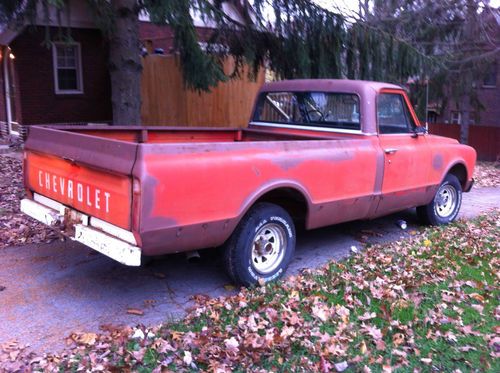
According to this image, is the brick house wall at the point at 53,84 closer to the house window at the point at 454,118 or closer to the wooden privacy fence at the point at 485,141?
the wooden privacy fence at the point at 485,141

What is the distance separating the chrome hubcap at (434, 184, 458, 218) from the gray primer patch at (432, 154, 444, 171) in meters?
0.44

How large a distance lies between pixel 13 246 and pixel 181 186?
311cm

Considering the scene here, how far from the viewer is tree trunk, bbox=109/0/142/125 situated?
30.1 feet

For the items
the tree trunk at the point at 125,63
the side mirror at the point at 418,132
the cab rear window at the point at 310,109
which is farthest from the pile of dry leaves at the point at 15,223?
the side mirror at the point at 418,132

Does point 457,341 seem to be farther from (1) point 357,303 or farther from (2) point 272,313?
(2) point 272,313

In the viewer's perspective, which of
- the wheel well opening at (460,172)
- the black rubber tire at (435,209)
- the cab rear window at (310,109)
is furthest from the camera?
the wheel well opening at (460,172)

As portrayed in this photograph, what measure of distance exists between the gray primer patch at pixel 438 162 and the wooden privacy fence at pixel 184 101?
7.18m

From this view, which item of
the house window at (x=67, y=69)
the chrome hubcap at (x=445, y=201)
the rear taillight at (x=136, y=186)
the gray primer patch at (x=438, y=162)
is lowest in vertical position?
the chrome hubcap at (x=445, y=201)

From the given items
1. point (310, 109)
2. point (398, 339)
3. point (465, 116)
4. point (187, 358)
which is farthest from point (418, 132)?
point (465, 116)

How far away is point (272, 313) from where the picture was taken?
4.41 m

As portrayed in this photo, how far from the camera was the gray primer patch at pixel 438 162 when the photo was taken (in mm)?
7195

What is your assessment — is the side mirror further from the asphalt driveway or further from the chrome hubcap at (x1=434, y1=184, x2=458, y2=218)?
the asphalt driveway

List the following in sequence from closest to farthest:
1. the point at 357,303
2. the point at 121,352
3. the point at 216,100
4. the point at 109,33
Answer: the point at 121,352 < the point at 357,303 < the point at 109,33 < the point at 216,100

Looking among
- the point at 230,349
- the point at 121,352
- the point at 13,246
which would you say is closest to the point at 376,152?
the point at 230,349
